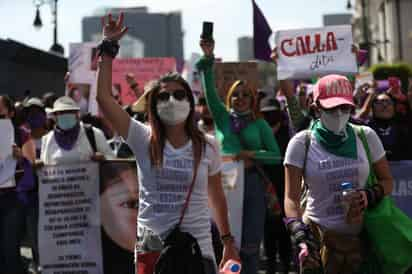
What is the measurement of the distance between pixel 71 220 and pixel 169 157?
332 cm

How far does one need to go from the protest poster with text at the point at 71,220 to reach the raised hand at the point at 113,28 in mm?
3027

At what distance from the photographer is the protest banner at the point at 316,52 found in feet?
26.9

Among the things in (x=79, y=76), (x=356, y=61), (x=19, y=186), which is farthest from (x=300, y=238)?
(x=79, y=76)

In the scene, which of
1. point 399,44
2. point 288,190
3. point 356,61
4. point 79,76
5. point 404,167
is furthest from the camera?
point 399,44

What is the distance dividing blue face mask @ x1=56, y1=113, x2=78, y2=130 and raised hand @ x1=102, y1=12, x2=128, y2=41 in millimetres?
2856

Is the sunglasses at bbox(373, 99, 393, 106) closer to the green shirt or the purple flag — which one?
the green shirt

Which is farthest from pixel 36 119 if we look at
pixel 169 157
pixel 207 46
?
pixel 169 157

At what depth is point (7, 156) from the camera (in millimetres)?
6871

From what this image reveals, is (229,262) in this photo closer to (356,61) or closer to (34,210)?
(34,210)

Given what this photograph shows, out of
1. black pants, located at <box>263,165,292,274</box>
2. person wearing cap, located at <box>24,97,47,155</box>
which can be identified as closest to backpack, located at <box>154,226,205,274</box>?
black pants, located at <box>263,165,292,274</box>

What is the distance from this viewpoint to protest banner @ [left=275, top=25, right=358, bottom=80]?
323 inches

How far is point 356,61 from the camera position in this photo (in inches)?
320

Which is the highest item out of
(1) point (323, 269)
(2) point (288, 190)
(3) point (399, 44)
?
(3) point (399, 44)

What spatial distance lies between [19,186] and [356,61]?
3813 mm
